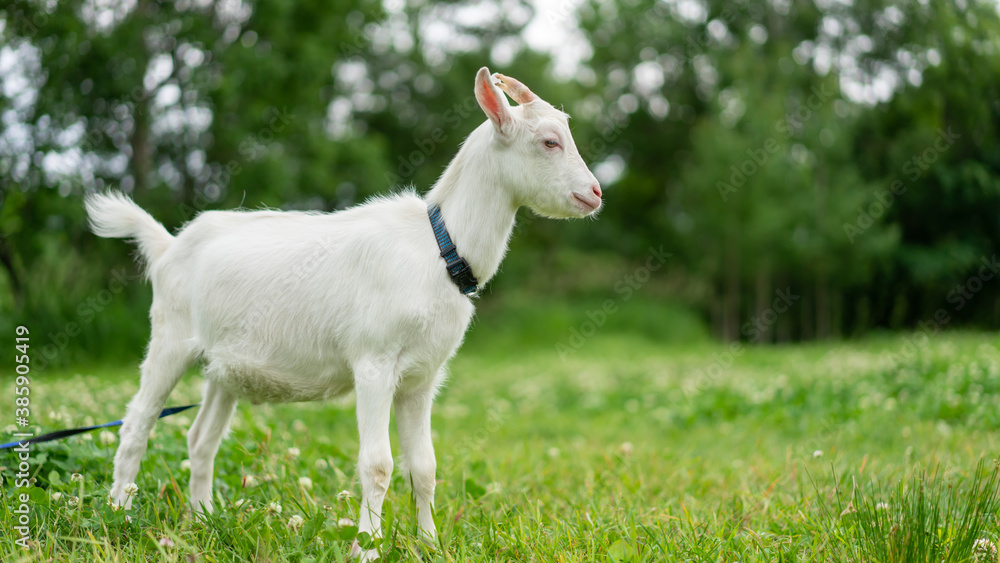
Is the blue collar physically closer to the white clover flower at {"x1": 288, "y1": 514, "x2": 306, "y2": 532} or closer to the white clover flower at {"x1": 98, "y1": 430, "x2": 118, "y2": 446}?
the white clover flower at {"x1": 288, "y1": 514, "x2": 306, "y2": 532}

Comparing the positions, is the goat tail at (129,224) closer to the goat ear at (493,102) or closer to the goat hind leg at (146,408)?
the goat hind leg at (146,408)

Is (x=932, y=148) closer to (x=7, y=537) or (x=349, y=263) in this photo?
(x=349, y=263)

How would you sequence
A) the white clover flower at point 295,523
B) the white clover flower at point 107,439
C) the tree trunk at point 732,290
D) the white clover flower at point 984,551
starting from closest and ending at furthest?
the white clover flower at point 984,551 → the white clover flower at point 295,523 → the white clover flower at point 107,439 → the tree trunk at point 732,290

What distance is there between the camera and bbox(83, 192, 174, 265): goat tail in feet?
12.7

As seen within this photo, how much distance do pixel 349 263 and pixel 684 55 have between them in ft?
74.8

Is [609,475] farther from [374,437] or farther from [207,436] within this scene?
[207,436]

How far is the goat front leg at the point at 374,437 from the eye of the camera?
2951 mm

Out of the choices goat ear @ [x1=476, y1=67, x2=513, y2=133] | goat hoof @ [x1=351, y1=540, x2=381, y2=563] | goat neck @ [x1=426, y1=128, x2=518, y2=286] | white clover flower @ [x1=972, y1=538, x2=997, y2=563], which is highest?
goat ear @ [x1=476, y1=67, x2=513, y2=133]
